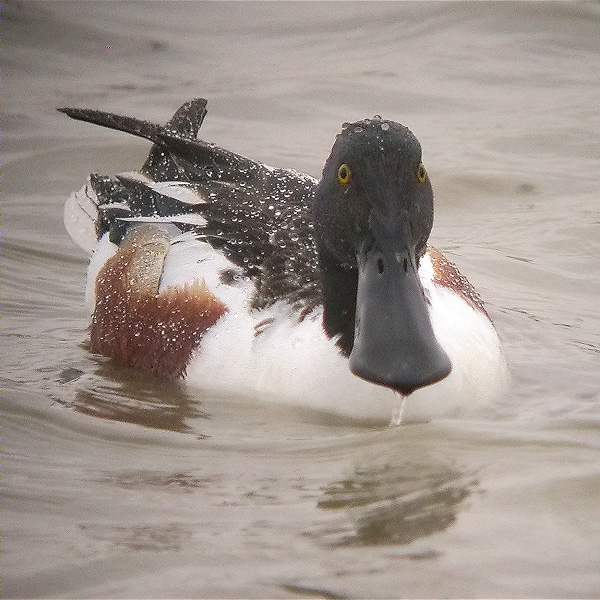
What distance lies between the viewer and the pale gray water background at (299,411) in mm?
3979

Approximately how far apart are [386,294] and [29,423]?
5.02 ft

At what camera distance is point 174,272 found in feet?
19.4

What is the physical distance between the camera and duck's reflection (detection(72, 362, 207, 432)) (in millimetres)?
5359

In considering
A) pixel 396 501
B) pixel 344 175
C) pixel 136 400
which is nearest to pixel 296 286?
pixel 344 175

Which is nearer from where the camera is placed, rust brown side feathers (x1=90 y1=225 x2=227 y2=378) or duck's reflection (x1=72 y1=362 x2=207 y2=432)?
duck's reflection (x1=72 y1=362 x2=207 y2=432)

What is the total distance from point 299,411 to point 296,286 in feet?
1.82

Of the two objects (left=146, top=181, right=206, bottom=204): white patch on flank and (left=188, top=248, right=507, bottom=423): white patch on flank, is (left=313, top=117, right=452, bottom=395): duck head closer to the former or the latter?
(left=188, top=248, right=507, bottom=423): white patch on flank

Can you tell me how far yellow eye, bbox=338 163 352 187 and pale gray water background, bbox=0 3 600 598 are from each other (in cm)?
92

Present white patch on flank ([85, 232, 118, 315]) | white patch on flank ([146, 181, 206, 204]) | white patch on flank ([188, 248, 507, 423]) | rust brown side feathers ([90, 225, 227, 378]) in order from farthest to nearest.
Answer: white patch on flank ([85, 232, 118, 315]), white patch on flank ([146, 181, 206, 204]), rust brown side feathers ([90, 225, 227, 378]), white patch on flank ([188, 248, 507, 423])

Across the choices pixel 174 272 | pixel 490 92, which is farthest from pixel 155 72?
pixel 174 272

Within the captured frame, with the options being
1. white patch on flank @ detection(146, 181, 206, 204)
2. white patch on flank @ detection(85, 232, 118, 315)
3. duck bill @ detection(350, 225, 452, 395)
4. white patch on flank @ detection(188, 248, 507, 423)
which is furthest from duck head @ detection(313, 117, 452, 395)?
white patch on flank @ detection(85, 232, 118, 315)

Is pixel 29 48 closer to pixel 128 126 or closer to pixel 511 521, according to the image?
pixel 128 126

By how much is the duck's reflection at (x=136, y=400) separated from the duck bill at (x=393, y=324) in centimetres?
91

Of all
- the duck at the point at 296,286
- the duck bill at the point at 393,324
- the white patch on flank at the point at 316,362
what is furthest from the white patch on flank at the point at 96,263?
the duck bill at the point at 393,324
